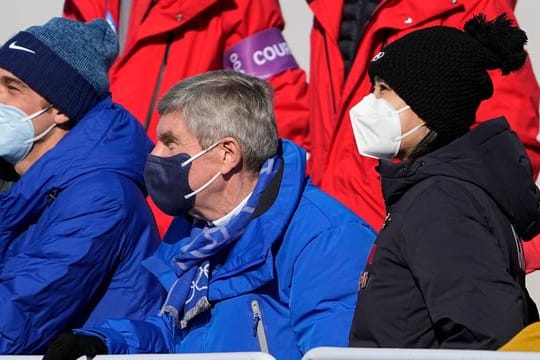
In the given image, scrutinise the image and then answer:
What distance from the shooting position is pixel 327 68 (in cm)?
551

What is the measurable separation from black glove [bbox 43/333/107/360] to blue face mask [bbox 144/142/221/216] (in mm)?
592

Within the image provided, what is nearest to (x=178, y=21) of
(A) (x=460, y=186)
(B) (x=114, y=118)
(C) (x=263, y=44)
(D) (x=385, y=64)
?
(C) (x=263, y=44)

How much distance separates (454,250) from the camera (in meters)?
3.35

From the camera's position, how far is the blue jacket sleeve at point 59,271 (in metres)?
4.19

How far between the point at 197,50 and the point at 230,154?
1543mm

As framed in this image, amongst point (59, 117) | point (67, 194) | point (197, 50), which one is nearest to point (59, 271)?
point (67, 194)

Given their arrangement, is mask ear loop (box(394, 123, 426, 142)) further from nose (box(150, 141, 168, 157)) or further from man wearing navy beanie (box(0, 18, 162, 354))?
man wearing navy beanie (box(0, 18, 162, 354))

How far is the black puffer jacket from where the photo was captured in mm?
3301

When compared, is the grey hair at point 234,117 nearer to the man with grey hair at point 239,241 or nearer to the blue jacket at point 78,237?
the man with grey hair at point 239,241

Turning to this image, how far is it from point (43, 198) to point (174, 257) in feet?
1.59

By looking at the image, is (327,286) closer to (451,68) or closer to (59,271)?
(451,68)

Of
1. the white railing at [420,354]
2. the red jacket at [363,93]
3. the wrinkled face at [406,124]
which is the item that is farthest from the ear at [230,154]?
the white railing at [420,354]

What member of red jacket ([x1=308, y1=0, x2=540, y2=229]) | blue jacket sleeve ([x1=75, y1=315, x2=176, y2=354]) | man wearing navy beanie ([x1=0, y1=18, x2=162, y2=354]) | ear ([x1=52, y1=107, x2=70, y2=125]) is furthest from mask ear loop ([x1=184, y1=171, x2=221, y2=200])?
red jacket ([x1=308, y1=0, x2=540, y2=229])

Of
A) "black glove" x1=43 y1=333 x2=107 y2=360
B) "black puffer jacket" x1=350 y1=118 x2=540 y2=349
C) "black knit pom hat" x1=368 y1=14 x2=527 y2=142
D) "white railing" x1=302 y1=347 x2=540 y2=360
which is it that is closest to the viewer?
"white railing" x1=302 y1=347 x2=540 y2=360
